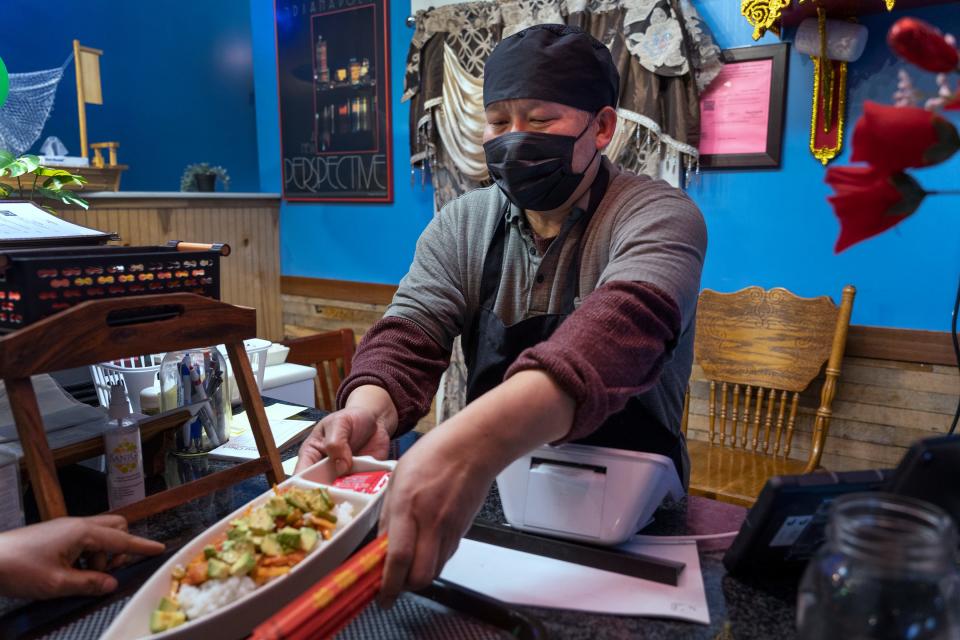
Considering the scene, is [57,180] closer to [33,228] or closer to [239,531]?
[33,228]

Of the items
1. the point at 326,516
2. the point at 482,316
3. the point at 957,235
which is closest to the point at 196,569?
the point at 326,516

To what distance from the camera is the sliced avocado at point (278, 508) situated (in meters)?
0.83

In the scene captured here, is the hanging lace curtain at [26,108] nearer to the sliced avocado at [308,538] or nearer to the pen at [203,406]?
the pen at [203,406]

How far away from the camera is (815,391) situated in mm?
2621

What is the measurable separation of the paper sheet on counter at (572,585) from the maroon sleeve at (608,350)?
0.57ft

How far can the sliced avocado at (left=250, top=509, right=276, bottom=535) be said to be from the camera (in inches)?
31.4

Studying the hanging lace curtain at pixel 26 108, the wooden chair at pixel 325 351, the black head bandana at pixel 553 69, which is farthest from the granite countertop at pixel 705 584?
the hanging lace curtain at pixel 26 108

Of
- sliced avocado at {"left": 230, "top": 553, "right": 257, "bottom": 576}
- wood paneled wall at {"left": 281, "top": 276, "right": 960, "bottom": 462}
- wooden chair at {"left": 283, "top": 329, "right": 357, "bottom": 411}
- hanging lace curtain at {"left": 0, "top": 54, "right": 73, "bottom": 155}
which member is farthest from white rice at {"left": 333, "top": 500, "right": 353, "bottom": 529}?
hanging lace curtain at {"left": 0, "top": 54, "right": 73, "bottom": 155}

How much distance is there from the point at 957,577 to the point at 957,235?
234cm

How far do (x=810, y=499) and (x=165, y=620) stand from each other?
2.25 ft

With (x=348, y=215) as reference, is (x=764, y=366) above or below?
below

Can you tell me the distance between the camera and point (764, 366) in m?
2.48

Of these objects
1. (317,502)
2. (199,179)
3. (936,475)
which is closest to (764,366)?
(936,475)

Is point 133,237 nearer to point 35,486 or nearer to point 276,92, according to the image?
point 276,92
